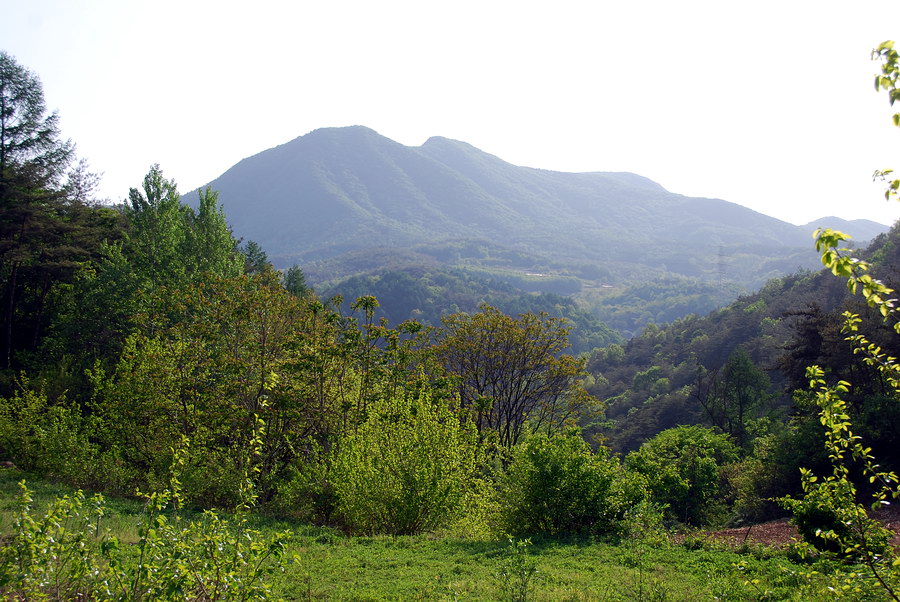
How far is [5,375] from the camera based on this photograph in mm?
22734

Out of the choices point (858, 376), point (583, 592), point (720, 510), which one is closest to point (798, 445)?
point (720, 510)

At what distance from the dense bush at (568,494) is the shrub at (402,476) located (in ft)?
5.07

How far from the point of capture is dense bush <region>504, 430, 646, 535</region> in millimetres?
12320

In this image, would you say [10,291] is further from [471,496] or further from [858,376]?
[858,376]

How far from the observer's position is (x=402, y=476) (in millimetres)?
12352

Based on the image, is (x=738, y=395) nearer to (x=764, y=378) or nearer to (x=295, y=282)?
(x=764, y=378)

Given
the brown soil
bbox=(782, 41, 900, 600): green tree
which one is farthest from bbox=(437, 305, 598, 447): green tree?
bbox=(782, 41, 900, 600): green tree

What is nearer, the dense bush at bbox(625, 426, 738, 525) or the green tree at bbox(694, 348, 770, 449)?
the dense bush at bbox(625, 426, 738, 525)

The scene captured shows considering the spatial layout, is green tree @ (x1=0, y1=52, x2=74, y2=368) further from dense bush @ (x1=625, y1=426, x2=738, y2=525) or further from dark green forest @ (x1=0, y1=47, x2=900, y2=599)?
dense bush @ (x1=625, y1=426, x2=738, y2=525)

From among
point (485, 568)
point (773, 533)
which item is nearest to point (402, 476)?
point (485, 568)

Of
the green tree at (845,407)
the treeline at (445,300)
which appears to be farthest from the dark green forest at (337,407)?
the treeline at (445,300)

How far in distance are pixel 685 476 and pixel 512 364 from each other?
7.39 metres

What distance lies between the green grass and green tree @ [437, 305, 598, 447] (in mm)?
11373

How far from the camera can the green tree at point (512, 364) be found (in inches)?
913
